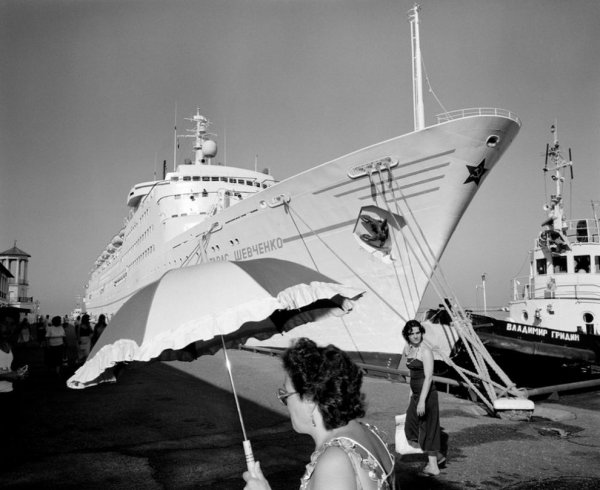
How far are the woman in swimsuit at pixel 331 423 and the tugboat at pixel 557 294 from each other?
37.2 ft

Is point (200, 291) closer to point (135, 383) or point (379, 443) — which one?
point (379, 443)

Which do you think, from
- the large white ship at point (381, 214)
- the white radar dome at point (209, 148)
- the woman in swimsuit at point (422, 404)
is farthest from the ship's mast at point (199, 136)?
the woman in swimsuit at point (422, 404)

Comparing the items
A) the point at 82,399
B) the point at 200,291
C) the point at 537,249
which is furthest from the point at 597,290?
the point at 200,291

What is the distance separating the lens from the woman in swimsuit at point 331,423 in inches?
64.7

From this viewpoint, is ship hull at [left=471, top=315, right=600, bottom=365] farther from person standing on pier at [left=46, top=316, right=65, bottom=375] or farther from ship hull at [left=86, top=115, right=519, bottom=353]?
person standing on pier at [left=46, top=316, right=65, bottom=375]

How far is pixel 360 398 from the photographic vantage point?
1.97m

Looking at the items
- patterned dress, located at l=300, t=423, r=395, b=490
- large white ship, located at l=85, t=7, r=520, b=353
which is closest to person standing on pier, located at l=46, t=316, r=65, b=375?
large white ship, located at l=85, t=7, r=520, b=353

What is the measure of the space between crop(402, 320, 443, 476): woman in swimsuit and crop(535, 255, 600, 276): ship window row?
50.2 ft

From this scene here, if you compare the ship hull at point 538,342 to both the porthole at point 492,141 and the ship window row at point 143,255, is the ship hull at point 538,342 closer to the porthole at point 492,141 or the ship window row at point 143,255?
the porthole at point 492,141

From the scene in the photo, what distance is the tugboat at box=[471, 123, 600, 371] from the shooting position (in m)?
12.7

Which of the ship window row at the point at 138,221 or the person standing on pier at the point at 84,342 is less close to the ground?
the ship window row at the point at 138,221

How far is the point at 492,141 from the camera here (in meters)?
10.4

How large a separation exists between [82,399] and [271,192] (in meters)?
6.37

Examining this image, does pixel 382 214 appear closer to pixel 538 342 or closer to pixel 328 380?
pixel 538 342
